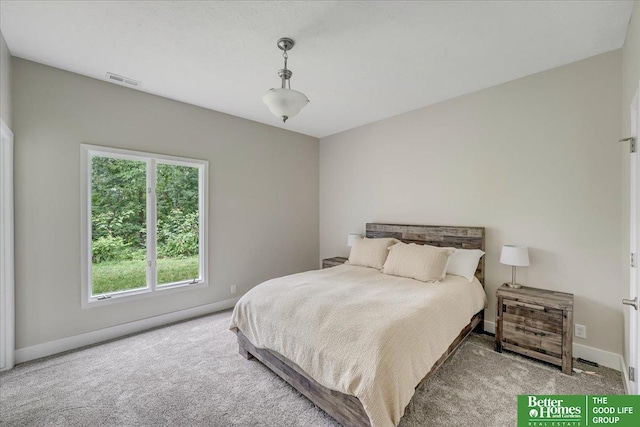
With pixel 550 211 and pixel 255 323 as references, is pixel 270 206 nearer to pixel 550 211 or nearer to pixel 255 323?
pixel 255 323

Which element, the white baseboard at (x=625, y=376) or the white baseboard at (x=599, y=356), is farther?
the white baseboard at (x=599, y=356)

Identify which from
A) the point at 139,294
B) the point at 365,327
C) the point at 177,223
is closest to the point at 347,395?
the point at 365,327

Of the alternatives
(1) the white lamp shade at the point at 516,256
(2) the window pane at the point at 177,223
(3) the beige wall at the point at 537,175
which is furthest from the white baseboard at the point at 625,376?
(2) the window pane at the point at 177,223

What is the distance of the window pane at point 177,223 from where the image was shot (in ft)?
11.4

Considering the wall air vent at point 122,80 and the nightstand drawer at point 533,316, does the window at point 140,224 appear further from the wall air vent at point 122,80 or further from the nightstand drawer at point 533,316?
the nightstand drawer at point 533,316

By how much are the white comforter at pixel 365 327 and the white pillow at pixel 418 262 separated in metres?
0.11

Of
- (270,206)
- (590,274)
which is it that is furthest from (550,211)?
(270,206)

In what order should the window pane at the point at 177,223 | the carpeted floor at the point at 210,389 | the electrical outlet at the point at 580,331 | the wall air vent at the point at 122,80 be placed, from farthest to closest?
the window pane at the point at 177,223 → the wall air vent at the point at 122,80 → the electrical outlet at the point at 580,331 → the carpeted floor at the point at 210,389

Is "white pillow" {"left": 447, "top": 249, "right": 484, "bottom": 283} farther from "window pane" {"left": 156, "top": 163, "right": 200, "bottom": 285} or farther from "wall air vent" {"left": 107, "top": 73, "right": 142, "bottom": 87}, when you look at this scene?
"wall air vent" {"left": 107, "top": 73, "right": 142, "bottom": 87}

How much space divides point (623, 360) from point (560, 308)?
0.66 meters

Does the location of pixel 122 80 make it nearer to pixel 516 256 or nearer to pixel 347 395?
pixel 347 395

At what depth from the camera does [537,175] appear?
282 centimetres

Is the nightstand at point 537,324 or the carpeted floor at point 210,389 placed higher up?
the nightstand at point 537,324

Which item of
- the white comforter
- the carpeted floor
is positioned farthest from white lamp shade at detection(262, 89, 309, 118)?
the carpeted floor
